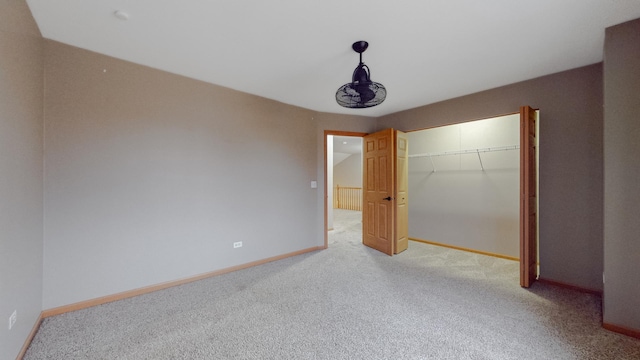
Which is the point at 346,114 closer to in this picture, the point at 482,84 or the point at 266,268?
the point at 482,84

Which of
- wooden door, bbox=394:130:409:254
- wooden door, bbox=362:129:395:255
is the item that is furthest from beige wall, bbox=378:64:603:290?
wooden door, bbox=362:129:395:255

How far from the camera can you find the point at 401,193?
407cm

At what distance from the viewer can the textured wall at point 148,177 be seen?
2193 mm

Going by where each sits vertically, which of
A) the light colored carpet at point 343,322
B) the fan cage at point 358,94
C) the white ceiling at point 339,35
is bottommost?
the light colored carpet at point 343,322

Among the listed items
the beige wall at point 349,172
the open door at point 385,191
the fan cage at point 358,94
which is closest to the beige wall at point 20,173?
the fan cage at point 358,94

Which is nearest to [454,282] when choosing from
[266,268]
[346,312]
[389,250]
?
[389,250]

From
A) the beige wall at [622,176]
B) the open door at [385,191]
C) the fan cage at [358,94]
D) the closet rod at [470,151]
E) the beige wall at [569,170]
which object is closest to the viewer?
the beige wall at [622,176]

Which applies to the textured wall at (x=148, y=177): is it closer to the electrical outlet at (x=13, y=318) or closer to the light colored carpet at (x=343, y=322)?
the light colored carpet at (x=343, y=322)

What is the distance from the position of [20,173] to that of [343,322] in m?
2.62

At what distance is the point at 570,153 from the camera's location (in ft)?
8.89

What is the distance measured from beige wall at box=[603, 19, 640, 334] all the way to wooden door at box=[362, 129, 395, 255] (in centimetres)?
224

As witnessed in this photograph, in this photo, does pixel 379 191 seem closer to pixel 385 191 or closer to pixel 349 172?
pixel 385 191

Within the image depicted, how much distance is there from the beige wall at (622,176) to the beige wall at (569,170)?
798 millimetres

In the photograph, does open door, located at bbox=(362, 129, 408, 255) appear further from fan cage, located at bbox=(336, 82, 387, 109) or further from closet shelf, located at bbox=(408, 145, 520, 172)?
fan cage, located at bbox=(336, 82, 387, 109)
